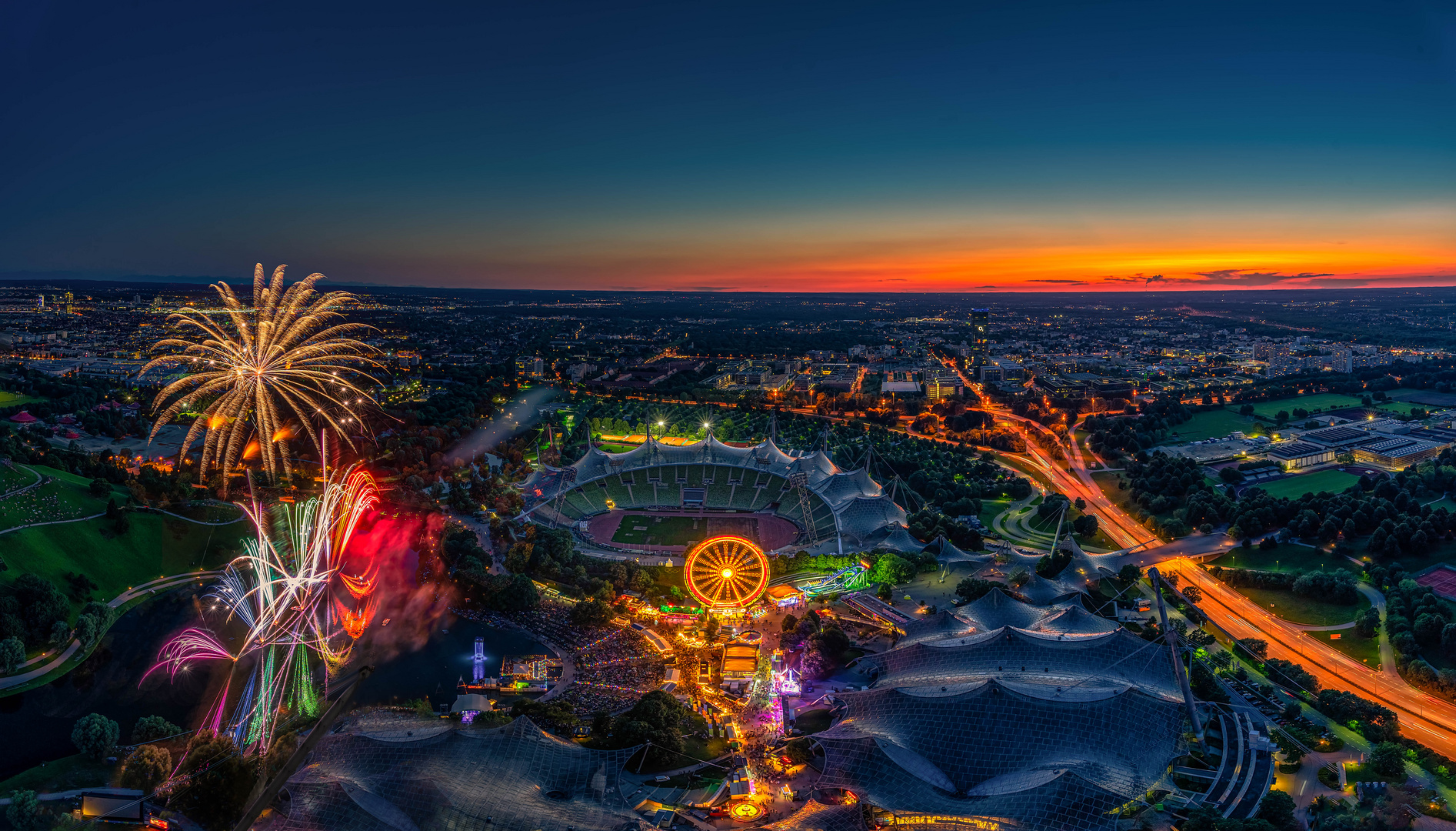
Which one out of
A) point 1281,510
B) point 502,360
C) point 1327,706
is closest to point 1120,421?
point 1281,510

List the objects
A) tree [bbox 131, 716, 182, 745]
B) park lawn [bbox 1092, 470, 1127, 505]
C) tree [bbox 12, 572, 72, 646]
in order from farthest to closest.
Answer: park lawn [bbox 1092, 470, 1127, 505], tree [bbox 12, 572, 72, 646], tree [bbox 131, 716, 182, 745]

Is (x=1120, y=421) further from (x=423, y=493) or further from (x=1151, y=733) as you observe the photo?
(x=423, y=493)

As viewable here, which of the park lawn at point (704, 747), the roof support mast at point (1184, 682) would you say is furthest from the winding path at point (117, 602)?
the roof support mast at point (1184, 682)

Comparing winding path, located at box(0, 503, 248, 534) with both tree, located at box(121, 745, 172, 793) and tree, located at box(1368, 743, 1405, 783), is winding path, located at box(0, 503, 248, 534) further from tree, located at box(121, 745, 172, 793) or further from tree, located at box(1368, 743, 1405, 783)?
tree, located at box(1368, 743, 1405, 783)

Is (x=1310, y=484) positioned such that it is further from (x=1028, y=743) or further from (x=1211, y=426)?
(x=1028, y=743)

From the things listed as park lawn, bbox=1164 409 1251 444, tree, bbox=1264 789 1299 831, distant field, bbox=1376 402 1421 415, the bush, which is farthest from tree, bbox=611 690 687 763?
distant field, bbox=1376 402 1421 415

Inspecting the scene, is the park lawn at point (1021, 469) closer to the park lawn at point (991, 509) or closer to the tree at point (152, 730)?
the park lawn at point (991, 509)
